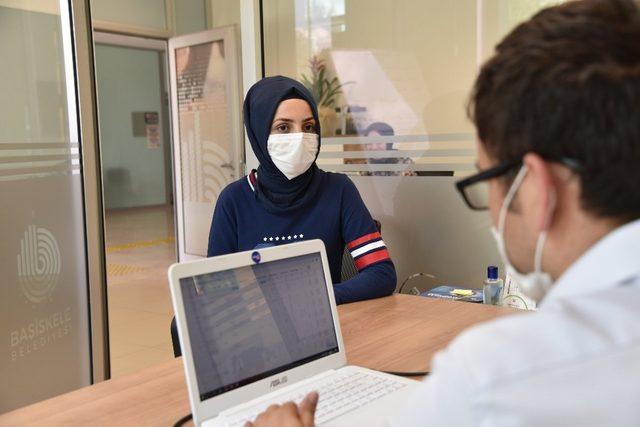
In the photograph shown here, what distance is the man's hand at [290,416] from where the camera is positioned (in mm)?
915

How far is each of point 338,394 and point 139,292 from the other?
412 cm

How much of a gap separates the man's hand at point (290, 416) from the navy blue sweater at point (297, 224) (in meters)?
1.12

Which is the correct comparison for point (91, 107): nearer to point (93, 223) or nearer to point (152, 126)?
point (93, 223)

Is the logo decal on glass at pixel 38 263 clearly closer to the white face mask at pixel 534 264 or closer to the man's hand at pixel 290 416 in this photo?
the man's hand at pixel 290 416

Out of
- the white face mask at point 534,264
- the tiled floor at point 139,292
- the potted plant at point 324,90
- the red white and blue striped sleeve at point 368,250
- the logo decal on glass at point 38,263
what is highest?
the potted plant at point 324,90

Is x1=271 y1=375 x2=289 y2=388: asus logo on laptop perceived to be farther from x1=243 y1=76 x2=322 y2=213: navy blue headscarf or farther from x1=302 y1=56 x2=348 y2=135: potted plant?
Answer: x1=302 y1=56 x2=348 y2=135: potted plant

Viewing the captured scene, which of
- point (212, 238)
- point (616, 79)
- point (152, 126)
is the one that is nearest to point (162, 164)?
point (152, 126)

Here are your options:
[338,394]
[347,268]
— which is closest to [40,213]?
[347,268]

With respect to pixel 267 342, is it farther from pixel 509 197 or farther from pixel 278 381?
pixel 509 197

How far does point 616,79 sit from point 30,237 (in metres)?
2.56

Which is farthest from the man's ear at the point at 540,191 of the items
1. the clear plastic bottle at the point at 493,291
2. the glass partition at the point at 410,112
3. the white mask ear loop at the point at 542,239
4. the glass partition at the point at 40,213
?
the glass partition at the point at 40,213

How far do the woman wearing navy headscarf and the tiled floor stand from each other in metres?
1.60

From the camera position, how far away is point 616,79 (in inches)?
25.1

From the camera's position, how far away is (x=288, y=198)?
2.15 metres
